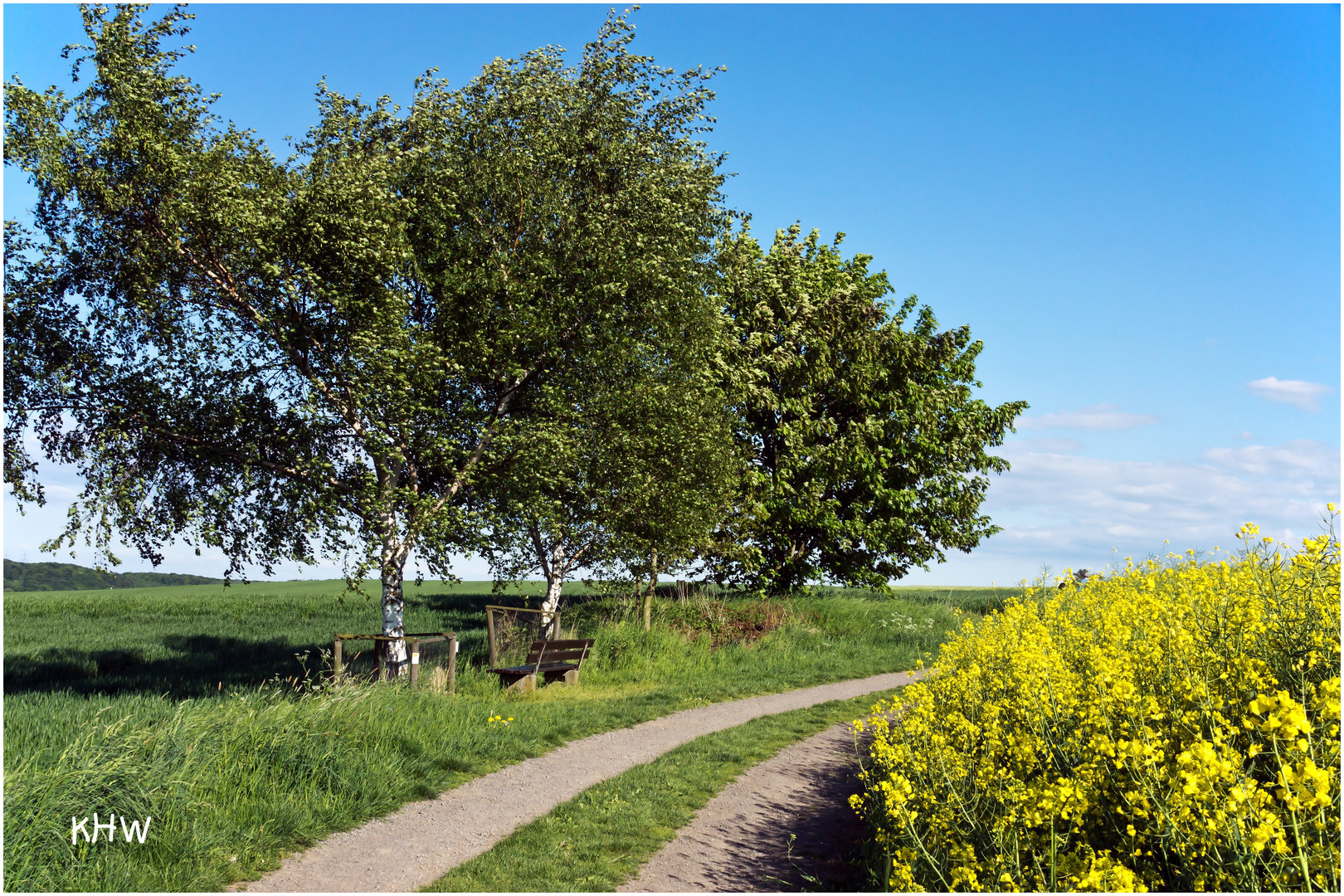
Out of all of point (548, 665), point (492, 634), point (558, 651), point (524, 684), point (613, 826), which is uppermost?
point (492, 634)

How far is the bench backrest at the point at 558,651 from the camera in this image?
1543 centimetres

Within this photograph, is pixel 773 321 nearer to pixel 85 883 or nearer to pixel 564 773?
pixel 564 773

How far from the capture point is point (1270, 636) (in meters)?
6.44

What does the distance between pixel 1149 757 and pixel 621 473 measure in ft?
38.1

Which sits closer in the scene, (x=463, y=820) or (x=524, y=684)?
(x=463, y=820)

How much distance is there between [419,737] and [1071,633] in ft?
24.5

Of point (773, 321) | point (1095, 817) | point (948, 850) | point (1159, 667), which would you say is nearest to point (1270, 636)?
point (1159, 667)

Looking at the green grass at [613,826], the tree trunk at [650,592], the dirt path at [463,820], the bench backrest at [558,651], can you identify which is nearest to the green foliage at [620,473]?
the tree trunk at [650,592]

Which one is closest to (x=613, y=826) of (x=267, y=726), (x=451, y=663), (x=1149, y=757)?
(x=267, y=726)

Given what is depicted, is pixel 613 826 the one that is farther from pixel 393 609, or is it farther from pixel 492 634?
pixel 393 609

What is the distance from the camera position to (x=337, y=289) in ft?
44.8

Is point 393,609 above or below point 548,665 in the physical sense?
above

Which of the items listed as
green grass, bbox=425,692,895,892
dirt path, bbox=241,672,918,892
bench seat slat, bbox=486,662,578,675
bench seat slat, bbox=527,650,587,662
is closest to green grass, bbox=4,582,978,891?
dirt path, bbox=241,672,918,892

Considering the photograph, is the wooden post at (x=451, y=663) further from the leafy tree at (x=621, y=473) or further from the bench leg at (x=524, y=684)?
the leafy tree at (x=621, y=473)
